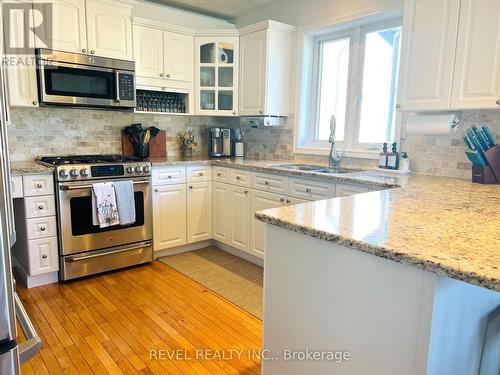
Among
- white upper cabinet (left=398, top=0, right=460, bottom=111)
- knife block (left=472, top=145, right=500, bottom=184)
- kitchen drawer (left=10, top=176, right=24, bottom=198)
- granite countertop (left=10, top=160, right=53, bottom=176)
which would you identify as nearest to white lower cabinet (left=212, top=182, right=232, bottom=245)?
granite countertop (left=10, top=160, right=53, bottom=176)

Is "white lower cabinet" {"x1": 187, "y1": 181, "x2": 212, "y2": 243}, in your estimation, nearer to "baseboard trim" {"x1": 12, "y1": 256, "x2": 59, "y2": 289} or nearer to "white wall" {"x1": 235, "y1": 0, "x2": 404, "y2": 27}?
"baseboard trim" {"x1": 12, "y1": 256, "x2": 59, "y2": 289}

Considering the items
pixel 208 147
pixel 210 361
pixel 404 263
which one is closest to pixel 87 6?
pixel 208 147

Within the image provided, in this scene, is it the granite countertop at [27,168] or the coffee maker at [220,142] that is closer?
the granite countertop at [27,168]

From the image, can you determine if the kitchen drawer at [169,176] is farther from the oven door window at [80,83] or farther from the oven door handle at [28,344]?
the oven door handle at [28,344]

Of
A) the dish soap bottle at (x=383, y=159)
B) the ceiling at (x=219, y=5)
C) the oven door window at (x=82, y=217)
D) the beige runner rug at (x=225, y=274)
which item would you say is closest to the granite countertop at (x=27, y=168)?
the oven door window at (x=82, y=217)

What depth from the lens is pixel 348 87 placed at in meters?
3.32

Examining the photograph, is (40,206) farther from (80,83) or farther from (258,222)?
(258,222)

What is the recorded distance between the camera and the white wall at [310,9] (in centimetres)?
299

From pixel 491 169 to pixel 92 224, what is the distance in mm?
2960

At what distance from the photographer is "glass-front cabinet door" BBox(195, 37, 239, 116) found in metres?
3.77

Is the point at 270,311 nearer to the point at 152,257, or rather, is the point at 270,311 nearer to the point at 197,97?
the point at 152,257

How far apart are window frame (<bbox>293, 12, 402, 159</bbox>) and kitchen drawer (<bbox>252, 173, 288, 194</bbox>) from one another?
26.7 inches

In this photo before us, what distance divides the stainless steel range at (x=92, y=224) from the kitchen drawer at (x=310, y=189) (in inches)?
51.1

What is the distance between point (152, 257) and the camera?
3.33 meters
